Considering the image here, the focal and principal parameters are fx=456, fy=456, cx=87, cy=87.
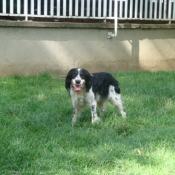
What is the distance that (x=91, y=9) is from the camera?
11.5 meters

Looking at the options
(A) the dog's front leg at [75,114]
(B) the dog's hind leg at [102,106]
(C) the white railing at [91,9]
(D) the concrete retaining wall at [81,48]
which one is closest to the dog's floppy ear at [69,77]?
(A) the dog's front leg at [75,114]

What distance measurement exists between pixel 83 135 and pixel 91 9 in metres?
6.48

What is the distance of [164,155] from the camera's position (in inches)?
193

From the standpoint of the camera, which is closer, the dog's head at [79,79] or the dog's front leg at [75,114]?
the dog's head at [79,79]

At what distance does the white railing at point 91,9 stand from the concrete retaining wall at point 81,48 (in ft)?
1.04

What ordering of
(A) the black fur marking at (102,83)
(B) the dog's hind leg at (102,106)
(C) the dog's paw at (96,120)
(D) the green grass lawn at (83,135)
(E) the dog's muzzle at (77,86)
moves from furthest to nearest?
(B) the dog's hind leg at (102,106), (A) the black fur marking at (102,83), (C) the dog's paw at (96,120), (E) the dog's muzzle at (77,86), (D) the green grass lawn at (83,135)

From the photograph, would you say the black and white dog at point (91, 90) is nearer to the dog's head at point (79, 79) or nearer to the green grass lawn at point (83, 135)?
the dog's head at point (79, 79)

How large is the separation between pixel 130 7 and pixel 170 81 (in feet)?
9.58

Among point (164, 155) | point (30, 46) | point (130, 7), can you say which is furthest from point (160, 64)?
point (164, 155)

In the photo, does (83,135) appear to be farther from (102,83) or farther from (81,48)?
(81,48)

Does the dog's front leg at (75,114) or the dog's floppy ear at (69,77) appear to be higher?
the dog's floppy ear at (69,77)

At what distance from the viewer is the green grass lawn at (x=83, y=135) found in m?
4.55

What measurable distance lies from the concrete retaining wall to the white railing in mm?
318

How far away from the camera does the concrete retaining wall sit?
10.4 m
